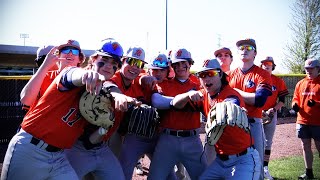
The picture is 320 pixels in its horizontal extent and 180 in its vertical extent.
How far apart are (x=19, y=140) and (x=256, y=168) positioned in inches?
96.2

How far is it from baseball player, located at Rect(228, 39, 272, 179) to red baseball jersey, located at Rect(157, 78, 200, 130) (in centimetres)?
74

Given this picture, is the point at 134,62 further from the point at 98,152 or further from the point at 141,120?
the point at 98,152

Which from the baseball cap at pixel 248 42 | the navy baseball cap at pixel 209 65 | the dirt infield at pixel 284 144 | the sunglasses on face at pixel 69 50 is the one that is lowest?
the dirt infield at pixel 284 144

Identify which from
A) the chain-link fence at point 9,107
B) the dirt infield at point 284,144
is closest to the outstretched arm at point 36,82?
the dirt infield at point 284,144

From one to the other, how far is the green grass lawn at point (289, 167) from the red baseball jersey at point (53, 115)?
16.1ft

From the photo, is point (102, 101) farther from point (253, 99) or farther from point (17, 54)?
point (17, 54)

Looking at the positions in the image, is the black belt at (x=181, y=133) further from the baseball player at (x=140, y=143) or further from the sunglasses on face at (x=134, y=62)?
the sunglasses on face at (x=134, y=62)

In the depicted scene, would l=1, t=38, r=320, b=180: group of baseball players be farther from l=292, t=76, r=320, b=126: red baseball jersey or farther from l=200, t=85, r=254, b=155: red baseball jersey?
l=292, t=76, r=320, b=126: red baseball jersey

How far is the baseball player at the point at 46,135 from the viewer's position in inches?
114

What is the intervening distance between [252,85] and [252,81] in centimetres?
6

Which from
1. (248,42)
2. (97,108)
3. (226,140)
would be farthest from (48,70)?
(248,42)

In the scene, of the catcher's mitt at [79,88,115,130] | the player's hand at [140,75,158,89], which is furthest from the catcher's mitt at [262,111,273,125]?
the catcher's mitt at [79,88,115,130]

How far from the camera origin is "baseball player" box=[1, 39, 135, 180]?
288cm

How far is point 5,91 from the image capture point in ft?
29.9
